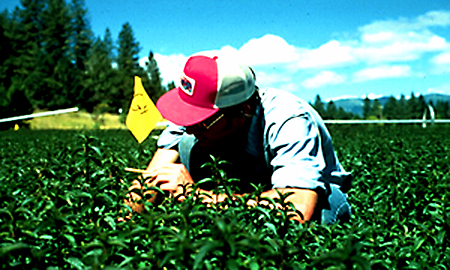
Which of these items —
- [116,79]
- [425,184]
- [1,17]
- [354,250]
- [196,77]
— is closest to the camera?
[354,250]

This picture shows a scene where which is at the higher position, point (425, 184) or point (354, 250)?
point (354, 250)

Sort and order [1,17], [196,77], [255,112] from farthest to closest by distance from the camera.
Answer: [1,17], [255,112], [196,77]

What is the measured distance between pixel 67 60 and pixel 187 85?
66.9 metres

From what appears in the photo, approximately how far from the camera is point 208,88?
9.93ft

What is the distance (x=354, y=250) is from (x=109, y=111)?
6893 cm

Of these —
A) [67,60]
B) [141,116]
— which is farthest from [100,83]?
[141,116]

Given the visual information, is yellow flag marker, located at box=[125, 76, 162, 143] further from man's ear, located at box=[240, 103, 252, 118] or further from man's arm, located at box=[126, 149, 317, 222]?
man's arm, located at box=[126, 149, 317, 222]

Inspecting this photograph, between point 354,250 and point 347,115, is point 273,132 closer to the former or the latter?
point 354,250

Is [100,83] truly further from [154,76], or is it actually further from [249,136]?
[249,136]

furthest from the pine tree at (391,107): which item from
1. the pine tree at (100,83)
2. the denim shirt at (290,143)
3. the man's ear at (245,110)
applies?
the man's ear at (245,110)

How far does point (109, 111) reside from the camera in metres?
68.5

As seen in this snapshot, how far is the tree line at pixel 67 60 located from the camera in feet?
205

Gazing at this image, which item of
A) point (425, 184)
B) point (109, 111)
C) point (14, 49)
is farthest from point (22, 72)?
point (425, 184)

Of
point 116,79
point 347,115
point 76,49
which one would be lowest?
point 347,115
